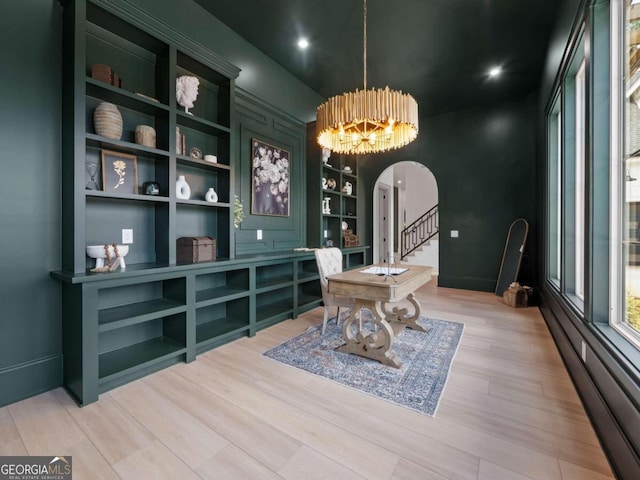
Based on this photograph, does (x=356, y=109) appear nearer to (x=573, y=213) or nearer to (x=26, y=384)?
(x=573, y=213)

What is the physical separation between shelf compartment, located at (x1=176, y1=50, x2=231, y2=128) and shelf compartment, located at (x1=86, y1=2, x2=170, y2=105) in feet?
0.94

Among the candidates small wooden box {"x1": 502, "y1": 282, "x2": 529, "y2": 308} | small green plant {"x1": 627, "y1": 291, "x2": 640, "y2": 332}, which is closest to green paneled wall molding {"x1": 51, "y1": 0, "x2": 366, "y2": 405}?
small green plant {"x1": 627, "y1": 291, "x2": 640, "y2": 332}

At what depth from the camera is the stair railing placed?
9633 mm

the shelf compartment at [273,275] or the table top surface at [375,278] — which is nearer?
the table top surface at [375,278]

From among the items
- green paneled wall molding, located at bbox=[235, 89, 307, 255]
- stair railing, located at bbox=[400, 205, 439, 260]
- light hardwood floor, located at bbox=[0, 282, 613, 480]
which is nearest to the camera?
light hardwood floor, located at bbox=[0, 282, 613, 480]

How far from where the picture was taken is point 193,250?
2.62 m

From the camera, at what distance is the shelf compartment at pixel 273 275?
11.2ft

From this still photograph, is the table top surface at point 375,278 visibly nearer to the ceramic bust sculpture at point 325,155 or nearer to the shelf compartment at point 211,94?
the shelf compartment at point 211,94

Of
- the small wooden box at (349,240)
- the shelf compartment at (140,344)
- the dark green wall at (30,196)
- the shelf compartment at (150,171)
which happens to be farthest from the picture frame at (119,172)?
the small wooden box at (349,240)

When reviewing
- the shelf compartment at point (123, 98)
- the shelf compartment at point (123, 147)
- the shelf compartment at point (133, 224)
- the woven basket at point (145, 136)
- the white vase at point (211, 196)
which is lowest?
the shelf compartment at point (133, 224)

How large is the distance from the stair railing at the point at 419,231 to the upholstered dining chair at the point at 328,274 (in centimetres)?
648

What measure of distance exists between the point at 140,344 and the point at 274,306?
158cm

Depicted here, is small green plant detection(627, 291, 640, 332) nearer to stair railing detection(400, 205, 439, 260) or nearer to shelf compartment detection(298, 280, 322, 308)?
shelf compartment detection(298, 280, 322, 308)

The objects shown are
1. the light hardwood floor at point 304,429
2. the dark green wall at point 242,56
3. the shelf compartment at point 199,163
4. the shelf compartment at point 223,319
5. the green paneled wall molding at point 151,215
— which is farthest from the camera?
the shelf compartment at point 223,319
